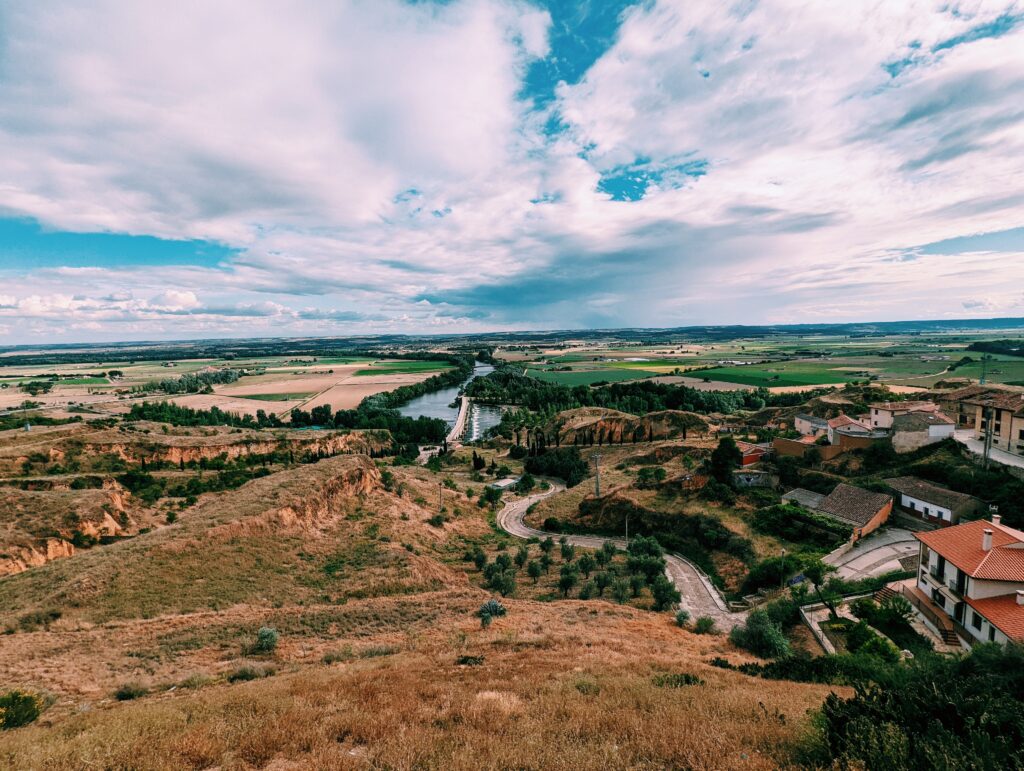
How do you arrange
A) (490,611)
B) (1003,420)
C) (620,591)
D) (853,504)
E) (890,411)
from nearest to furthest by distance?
(490,611)
(620,591)
(853,504)
(1003,420)
(890,411)

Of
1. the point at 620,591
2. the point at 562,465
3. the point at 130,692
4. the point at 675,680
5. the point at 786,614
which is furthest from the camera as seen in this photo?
the point at 562,465

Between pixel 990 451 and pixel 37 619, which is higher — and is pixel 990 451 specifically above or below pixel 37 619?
below

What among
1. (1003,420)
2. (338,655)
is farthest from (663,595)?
(1003,420)

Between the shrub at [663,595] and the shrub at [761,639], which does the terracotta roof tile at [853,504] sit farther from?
the shrub at [761,639]

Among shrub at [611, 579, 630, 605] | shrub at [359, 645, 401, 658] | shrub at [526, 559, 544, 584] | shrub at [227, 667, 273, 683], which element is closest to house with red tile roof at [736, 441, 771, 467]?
shrub at [611, 579, 630, 605]

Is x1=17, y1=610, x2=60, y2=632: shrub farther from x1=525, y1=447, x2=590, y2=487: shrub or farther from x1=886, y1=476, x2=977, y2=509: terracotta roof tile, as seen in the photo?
x1=886, y1=476, x2=977, y2=509: terracotta roof tile

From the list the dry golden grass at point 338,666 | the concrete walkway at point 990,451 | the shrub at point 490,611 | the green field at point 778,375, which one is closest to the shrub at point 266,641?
the dry golden grass at point 338,666

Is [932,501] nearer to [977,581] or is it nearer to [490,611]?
[977,581]
